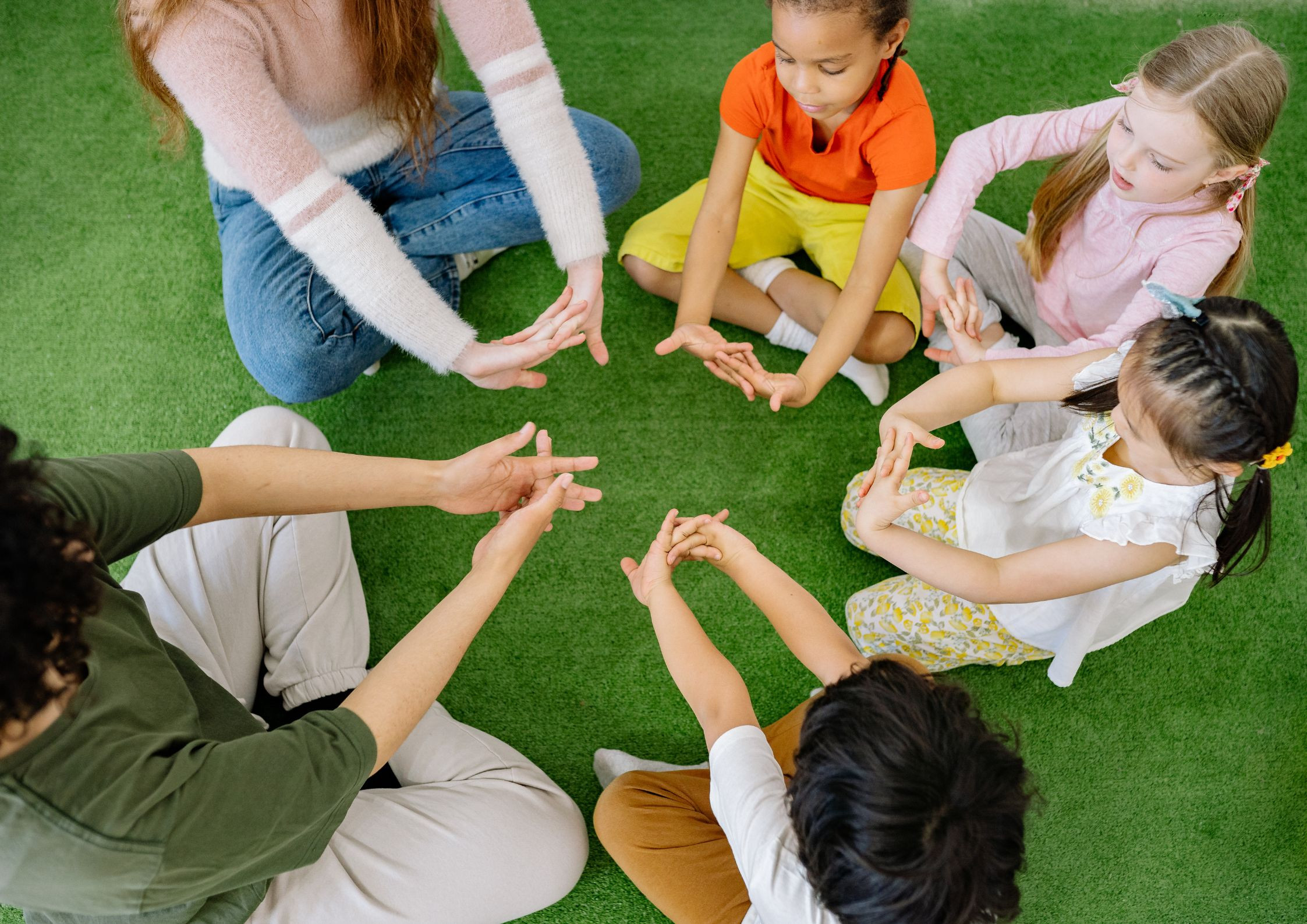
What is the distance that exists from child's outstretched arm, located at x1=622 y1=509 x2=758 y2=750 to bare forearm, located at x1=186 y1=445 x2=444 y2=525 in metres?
0.31

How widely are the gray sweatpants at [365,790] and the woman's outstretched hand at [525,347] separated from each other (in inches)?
10.3

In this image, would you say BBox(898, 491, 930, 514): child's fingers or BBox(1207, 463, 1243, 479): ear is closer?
BBox(1207, 463, 1243, 479): ear

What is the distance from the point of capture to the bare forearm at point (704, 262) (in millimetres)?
1436

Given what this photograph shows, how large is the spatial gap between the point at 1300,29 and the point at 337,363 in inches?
82.1

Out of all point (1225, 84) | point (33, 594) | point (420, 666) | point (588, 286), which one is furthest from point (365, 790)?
point (1225, 84)

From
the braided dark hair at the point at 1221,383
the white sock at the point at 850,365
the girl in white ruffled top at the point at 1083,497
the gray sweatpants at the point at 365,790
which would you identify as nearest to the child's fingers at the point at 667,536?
→ the girl in white ruffled top at the point at 1083,497

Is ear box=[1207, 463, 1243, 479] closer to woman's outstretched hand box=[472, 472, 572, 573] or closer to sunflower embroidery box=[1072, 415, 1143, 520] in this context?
sunflower embroidery box=[1072, 415, 1143, 520]

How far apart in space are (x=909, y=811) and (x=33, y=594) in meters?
0.72

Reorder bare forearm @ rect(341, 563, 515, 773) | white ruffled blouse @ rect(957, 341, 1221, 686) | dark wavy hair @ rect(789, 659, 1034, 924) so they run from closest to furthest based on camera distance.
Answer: dark wavy hair @ rect(789, 659, 1034, 924)
bare forearm @ rect(341, 563, 515, 773)
white ruffled blouse @ rect(957, 341, 1221, 686)

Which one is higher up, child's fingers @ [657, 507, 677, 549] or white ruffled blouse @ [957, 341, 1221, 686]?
child's fingers @ [657, 507, 677, 549]

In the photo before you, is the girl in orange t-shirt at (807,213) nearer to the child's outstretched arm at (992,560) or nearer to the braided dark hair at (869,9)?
the braided dark hair at (869,9)

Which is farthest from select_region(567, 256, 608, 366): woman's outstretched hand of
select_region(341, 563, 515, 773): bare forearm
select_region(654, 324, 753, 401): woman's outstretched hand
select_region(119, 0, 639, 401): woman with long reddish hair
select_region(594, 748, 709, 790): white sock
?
select_region(594, 748, 709, 790): white sock

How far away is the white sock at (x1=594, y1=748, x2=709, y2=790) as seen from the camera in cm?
132

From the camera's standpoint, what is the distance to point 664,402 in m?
1.57
